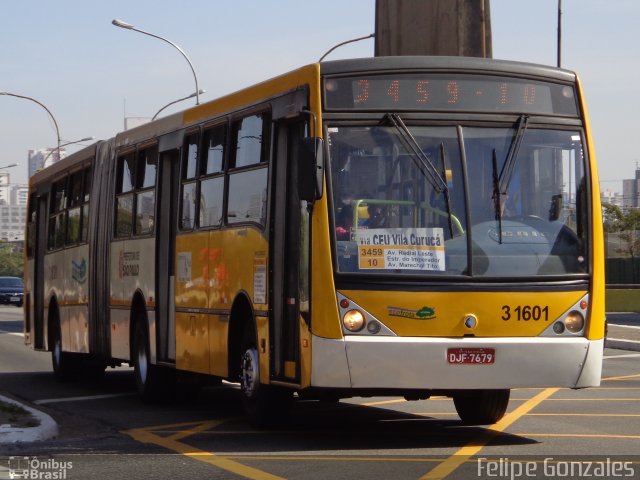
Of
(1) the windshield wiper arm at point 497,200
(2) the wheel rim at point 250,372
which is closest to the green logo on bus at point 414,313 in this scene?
(1) the windshield wiper arm at point 497,200

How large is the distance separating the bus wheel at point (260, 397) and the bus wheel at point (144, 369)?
3554 mm

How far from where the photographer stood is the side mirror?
35.8 ft

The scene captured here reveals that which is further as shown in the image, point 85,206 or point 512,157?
point 85,206

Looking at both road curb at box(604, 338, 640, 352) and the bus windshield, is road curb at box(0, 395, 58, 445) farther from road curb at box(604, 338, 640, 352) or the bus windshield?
road curb at box(604, 338, 640, 352)

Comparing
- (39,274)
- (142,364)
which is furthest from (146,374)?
(39,274)

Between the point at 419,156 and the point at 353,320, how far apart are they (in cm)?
141

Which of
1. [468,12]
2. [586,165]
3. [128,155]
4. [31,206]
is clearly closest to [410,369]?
[586,165]

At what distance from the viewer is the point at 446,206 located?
36.4ft

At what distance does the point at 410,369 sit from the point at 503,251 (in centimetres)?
124

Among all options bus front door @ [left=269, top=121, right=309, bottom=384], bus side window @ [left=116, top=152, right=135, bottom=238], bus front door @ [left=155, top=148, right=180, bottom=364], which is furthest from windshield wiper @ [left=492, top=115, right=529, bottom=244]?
bus side window @ [left=116, top=152, right=135, bottom=238]

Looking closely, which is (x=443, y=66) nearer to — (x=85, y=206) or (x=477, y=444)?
(x=477, y=444)

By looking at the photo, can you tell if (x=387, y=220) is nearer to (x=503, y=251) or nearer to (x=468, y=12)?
(x=503, y=251)

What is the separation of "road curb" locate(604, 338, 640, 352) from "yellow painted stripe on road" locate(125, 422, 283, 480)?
1565cm

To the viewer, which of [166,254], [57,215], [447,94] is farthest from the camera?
[57,215]
